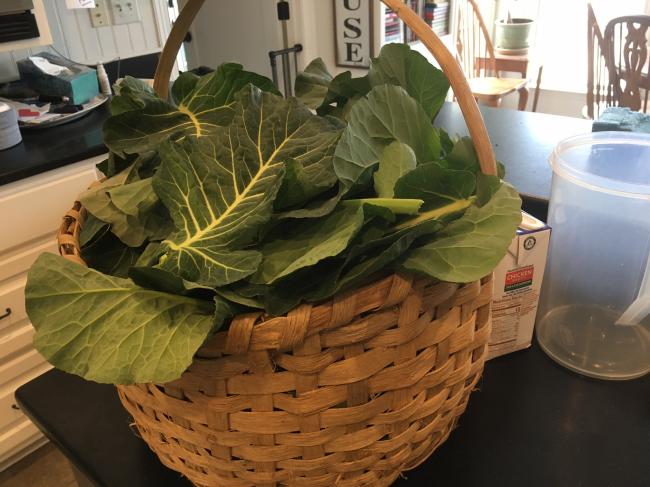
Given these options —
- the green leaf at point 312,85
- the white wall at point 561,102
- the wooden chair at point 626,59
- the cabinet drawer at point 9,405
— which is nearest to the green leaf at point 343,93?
the green leaf at point 312,85

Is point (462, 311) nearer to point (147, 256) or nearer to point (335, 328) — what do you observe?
point (335, 328)

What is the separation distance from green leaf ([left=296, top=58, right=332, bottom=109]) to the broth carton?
0.84ft

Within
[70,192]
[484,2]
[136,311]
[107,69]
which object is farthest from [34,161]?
[484,2]

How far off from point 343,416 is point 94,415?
299mm

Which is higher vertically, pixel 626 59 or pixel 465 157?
pixel 465 157

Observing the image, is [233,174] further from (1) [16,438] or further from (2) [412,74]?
(1) [16,438]

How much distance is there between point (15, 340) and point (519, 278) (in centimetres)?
135

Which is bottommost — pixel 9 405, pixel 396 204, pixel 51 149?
pixel 9 405

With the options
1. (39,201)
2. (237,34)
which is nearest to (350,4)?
(237,34)

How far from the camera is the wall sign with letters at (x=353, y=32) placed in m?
2.39

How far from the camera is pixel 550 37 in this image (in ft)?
11.5

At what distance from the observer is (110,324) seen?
0.37 metres

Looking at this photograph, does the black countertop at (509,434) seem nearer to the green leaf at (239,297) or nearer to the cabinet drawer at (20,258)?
the green leaf at (239,297)

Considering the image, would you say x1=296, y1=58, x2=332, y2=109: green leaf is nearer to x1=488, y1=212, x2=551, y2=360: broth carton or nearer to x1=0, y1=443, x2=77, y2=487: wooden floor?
x1=488, y1=212, x2=551, y2=360: broth carton
